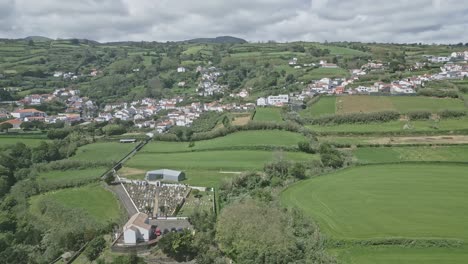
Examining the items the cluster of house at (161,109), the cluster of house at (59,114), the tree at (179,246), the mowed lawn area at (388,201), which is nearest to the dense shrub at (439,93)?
the cluster of house at (161,109)

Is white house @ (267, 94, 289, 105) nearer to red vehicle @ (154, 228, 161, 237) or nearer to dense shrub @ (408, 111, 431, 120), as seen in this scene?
dense shrub @ (408, 111, 431, 120)

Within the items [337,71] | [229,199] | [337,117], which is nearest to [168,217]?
[229,199]

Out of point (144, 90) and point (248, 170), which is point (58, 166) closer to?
point (248, 170)

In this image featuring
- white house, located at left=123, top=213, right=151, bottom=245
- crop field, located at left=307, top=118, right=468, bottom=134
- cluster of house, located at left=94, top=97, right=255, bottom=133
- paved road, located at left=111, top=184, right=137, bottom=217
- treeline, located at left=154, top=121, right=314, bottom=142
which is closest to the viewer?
white house, located at left=123, top=213, right=151, bottom=245

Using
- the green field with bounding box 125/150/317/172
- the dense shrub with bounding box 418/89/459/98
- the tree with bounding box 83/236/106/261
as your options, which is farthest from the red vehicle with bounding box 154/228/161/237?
the dense shrub with bounding box 418/89/459/98

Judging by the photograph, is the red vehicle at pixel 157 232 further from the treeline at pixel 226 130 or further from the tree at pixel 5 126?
the tree at pixel 5 126
